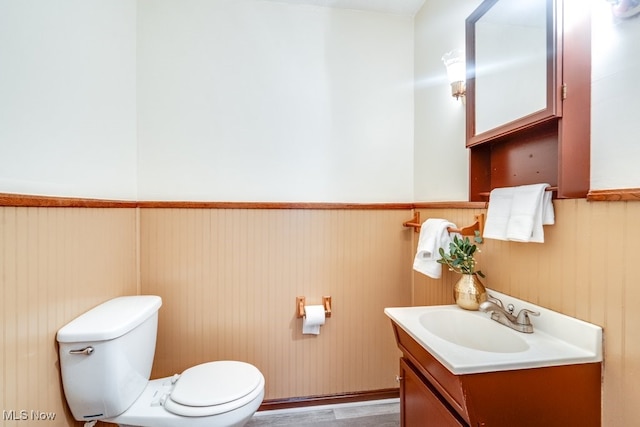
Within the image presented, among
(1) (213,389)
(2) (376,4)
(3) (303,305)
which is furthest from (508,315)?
(2) (376,4)

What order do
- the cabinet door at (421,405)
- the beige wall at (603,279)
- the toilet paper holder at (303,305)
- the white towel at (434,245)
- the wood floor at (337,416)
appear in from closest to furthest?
the beige wall at (603,279) → the cabinet door at (421,405) → the white towel at (434,245) → the wood floor at (337,416) → the toilet paper holder at (303,305)

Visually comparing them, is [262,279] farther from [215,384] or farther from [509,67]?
[509,67]

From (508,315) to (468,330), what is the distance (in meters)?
0.18

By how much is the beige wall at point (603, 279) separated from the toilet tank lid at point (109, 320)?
5.11ft

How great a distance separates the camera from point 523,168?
1164 millimetres

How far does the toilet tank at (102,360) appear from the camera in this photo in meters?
1.11

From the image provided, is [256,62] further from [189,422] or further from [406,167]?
[189,422]

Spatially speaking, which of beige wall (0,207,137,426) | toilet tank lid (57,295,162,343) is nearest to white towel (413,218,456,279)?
toilet tank lid (57,295,162,343)

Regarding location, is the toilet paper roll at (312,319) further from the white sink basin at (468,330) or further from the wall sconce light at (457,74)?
the wall sconce light at (457,74)

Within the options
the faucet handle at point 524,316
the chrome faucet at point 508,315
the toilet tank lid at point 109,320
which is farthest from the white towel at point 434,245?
the toilet tank lid at point 109,320

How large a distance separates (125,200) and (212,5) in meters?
1.24

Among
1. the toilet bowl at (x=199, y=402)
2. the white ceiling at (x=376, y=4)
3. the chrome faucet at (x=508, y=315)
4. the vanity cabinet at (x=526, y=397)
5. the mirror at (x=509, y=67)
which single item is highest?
the white ceiling at (x=376, y=4)

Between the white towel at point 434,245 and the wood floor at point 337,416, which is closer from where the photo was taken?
the white towel at point 434,245

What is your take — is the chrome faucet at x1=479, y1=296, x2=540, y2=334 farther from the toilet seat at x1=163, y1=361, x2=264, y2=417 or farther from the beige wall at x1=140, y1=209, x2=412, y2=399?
the toilet seat at x1=163, y1=361, x2=264, y2=417
